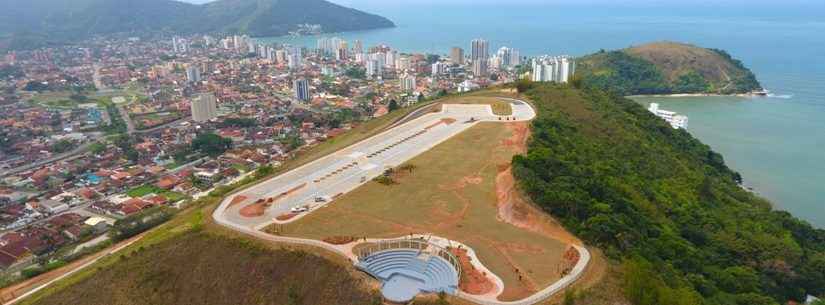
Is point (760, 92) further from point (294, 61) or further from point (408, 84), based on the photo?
point (294, 61)

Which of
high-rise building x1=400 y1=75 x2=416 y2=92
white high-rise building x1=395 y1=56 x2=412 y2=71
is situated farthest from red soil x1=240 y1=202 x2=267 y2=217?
white high-rise building x1=395 y1=56 x2=412 y2=71

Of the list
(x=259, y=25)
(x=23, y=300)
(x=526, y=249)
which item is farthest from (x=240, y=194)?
(x=259, y=25)

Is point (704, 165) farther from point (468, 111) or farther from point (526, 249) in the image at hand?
point (526, 249)

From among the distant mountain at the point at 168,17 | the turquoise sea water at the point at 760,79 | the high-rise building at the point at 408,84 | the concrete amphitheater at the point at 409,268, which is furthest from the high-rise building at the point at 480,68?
the distant mountain at the point at 168,17

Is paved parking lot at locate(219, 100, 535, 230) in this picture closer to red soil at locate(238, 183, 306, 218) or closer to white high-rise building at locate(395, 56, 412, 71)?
red soil at locate(238, 183, 306, 218)

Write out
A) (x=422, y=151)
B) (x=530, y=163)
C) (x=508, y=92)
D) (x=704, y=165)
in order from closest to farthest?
(x=530, y=163)
(x=422, y=151)
(x=704, y=165)
(x=508, y=92)

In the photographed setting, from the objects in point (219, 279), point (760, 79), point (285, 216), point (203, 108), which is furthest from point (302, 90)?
point (760, 79)
